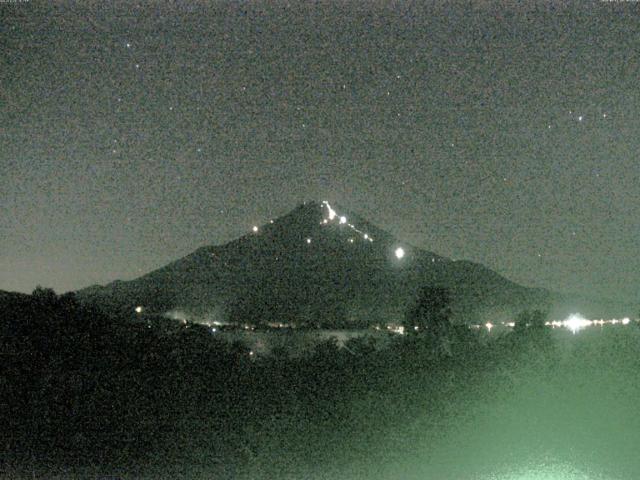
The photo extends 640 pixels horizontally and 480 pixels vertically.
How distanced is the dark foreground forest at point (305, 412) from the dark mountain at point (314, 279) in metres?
20.7

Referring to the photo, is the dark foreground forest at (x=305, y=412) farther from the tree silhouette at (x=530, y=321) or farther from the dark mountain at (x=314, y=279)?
the dark mountain at (x=314, y=279)

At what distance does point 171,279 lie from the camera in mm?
45344

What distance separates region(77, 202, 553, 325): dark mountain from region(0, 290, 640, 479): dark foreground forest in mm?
20672

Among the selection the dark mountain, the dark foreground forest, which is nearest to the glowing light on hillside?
the dark foreground forest

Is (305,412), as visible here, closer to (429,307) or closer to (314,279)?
(429,307)

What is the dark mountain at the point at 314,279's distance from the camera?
3650 centimetres

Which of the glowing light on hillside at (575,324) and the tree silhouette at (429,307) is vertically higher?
the tree silhouette at (429,307)

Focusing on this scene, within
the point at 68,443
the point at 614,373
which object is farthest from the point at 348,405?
the point at 614,373

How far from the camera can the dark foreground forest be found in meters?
7.47

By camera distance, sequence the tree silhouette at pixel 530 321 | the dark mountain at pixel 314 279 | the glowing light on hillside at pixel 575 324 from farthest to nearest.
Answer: the dark mountain at pixel 314 279
the glowing light on hillside at pixel 575 324
the tree silhouette at pixel 530 321

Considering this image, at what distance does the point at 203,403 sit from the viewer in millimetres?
8398

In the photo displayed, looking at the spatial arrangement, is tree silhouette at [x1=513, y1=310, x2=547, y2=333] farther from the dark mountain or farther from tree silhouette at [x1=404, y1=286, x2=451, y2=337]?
the dark mountain

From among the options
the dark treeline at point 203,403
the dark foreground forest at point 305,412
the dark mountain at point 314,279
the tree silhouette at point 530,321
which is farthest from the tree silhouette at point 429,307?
the dark treeline at point 203,403

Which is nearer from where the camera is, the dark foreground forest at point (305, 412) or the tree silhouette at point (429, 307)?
the dark foreground forest at point (305, 412)
